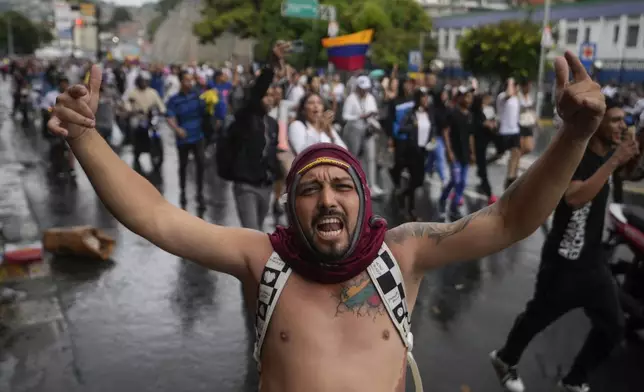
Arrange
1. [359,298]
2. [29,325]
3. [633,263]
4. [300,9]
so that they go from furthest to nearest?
[300,9]
[633,263]
[29,325]
[359,298]

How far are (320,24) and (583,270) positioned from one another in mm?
39612

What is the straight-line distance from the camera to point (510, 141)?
11281 millimetres

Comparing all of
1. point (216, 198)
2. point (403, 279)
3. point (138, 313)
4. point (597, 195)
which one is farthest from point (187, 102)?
point (403, 279)

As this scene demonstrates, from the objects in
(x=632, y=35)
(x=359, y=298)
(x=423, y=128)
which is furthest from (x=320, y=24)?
(x=359, y=298)

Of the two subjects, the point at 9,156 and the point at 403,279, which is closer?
the point at 403,279

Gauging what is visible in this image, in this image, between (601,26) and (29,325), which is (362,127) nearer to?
(29,325)

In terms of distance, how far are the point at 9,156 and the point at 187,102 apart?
715 centimetres

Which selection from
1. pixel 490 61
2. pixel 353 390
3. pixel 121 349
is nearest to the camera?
pixel 353 390

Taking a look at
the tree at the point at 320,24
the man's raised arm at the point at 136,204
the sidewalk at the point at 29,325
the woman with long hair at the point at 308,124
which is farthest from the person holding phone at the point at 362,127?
the tree at the point at 320,24

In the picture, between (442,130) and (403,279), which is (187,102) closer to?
(442,130)

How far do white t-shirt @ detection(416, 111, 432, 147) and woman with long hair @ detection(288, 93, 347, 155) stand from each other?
2633 mm

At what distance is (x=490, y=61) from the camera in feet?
103

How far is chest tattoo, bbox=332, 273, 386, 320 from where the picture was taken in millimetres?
2150

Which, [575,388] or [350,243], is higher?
[350,243]
